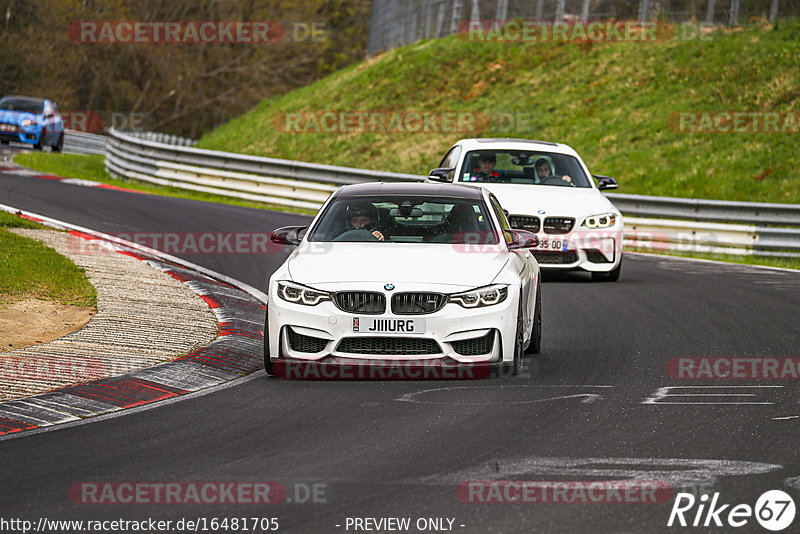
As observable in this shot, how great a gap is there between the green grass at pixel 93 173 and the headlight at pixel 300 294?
16.0 m

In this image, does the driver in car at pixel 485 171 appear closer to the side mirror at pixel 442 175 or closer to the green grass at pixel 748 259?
the side mirror at pixel 442 175

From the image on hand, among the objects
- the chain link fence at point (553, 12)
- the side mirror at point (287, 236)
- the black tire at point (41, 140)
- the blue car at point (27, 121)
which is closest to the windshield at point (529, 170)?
the side mirror at point (287, 236)

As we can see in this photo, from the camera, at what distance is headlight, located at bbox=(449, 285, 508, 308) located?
8.70 meters

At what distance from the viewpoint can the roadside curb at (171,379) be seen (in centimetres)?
764

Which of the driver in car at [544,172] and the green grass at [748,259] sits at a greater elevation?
the driver in car at [544,172]

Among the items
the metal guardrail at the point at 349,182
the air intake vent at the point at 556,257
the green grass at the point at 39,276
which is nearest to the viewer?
A: the green grass at the point at 39,276

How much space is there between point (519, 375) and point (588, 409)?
1260 millimetres

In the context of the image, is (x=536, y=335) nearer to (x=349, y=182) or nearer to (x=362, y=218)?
(x=362, y=218)

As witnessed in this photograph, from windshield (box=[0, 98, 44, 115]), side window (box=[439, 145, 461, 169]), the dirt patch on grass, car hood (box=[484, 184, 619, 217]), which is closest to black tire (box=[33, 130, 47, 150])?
windshield (box=[0, 98, 44, 115])

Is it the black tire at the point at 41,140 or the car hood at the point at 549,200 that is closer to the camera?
the car hood at the point at 549,200

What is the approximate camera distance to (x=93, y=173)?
3147 cm

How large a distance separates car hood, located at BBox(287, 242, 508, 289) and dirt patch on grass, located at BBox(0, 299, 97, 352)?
2.30 meters

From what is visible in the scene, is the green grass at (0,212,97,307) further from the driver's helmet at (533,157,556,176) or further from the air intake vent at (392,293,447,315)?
the driver's helmet at (533,157,556,176)

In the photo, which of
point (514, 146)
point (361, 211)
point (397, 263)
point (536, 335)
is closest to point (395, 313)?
point (397, 263)
